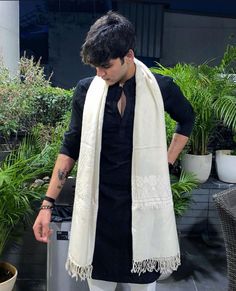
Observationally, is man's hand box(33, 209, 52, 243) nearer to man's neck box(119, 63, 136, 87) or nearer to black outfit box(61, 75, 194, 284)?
black outfit box(61, 75, 194, 284)

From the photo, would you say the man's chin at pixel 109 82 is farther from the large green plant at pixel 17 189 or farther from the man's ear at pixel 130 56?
the large green plant at pixel 17 189

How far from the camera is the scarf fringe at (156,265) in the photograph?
1.25 metres

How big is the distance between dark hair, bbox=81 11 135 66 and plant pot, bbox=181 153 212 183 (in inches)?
64.6

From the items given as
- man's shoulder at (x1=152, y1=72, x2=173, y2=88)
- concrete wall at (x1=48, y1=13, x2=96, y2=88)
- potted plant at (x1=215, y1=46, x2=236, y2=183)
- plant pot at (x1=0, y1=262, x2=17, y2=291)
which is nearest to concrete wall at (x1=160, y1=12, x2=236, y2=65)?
concrete wall at (x1=48, y1=13, x2=96, y2=88)

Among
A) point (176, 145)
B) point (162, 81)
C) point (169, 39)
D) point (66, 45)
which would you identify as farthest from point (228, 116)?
point (66, 45)

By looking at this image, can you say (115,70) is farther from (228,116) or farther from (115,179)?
(228,116)

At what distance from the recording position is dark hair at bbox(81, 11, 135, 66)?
1.09 m

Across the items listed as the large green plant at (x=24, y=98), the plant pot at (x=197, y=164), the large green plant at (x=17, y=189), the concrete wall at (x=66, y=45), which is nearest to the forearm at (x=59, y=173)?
the large green plant at (x=17, y=189)

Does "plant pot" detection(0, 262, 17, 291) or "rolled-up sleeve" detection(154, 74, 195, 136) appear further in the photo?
"plant pot" detection(0, 262, 17, 291)

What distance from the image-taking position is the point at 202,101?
2486 mm

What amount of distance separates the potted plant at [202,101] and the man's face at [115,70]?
1.34 m

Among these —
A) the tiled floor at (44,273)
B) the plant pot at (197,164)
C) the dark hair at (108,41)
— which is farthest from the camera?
the plant pot at (197,164)

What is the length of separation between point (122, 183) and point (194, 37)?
4718 millimetres

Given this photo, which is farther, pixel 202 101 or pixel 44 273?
pixel 202 101
